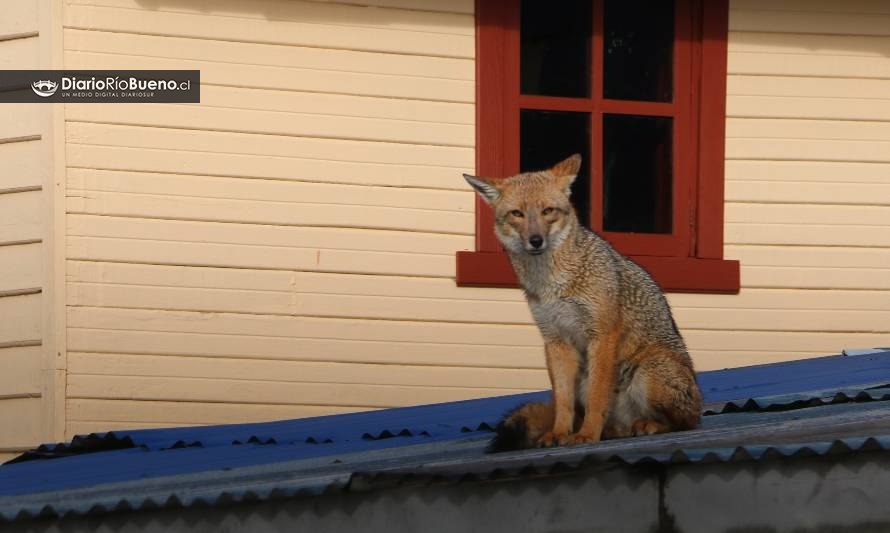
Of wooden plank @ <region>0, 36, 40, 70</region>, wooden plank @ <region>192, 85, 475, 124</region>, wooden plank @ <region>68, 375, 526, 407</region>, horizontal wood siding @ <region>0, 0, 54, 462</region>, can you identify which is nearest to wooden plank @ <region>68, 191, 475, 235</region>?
horizontal wood siding @ <region>0, 0, 54, 462</region>

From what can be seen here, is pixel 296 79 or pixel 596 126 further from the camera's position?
pixel 596 126

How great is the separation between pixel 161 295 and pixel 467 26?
2242 millimetres

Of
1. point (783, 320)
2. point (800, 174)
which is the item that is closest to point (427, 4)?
point (800, 174)

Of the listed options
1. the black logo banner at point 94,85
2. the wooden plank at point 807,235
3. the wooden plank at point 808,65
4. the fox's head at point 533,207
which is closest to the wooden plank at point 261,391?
the black logo banner at point 94,85

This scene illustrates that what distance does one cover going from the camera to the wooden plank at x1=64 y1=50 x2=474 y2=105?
7.63 meters

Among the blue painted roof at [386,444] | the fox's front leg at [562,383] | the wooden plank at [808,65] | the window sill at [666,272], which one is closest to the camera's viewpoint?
the blue painted roof at [386,444]

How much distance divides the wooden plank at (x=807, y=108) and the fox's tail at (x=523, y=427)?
358 centimetres

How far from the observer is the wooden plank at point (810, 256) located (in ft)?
27.3

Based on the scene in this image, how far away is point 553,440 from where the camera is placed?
16.5ft

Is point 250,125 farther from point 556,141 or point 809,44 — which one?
point 809,44

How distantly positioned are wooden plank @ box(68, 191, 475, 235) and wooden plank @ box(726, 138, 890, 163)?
165cm

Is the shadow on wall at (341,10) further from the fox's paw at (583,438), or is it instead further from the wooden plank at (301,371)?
the fox's paw at (583,438)

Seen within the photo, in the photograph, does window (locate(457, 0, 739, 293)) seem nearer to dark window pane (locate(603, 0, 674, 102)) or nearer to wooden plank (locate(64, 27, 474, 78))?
dark window pane (locate(603, 0, 674, 102))

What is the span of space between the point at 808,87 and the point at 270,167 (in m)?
3.15
